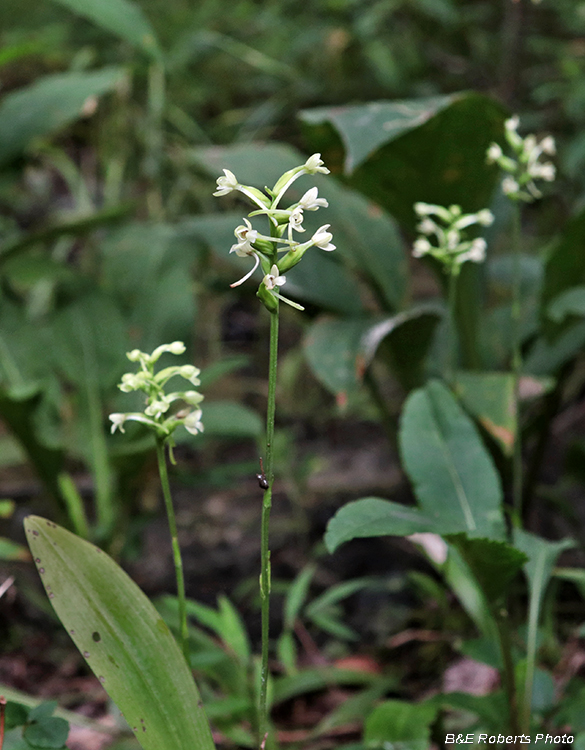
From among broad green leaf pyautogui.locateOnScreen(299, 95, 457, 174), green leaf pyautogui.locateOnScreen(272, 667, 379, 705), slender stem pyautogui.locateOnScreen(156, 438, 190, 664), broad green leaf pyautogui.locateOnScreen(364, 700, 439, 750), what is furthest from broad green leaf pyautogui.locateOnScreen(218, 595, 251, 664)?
A: broad green leaf pyautogui.locateOnScreen(299, 95, 457, 174)

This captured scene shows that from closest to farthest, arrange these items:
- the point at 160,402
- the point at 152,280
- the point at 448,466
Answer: the point at 160,402 < the point at 448,466 < the point at 152,280

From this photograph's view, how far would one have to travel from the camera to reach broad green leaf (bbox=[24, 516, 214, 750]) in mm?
584

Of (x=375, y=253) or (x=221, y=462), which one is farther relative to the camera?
(x=221, y=462)

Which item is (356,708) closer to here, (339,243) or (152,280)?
(339,243)

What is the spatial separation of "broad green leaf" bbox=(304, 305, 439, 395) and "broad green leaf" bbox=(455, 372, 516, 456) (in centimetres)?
15

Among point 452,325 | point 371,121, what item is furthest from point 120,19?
point 452,325

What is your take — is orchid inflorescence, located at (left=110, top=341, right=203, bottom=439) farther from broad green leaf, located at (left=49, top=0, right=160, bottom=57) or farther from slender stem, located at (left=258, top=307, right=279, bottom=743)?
broad green leaf, located at (left=49, top=0, right=160, bottom=57)

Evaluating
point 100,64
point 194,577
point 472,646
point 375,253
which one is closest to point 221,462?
point 194,577

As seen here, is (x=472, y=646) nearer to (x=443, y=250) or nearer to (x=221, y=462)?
(x=443, y=250)

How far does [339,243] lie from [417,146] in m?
0.38

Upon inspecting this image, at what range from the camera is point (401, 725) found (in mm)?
793

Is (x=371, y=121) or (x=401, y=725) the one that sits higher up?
(x=371, y=121)

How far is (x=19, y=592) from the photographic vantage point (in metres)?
1.41

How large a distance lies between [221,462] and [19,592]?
29.6 inches
